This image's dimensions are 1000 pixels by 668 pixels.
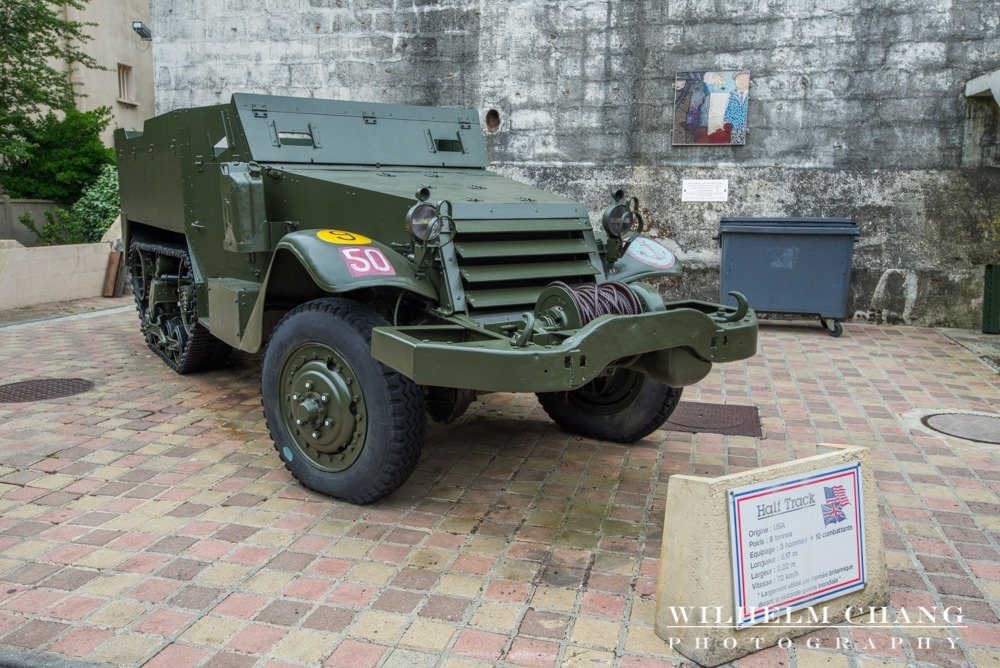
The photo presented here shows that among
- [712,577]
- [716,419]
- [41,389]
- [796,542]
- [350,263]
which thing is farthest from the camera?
[41,389]

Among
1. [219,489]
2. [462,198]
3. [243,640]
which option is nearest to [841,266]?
[462,198]

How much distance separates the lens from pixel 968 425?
5281 millimetres

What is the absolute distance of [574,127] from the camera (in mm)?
9695

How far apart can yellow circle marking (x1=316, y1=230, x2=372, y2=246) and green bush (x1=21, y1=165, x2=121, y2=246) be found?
9323 mm

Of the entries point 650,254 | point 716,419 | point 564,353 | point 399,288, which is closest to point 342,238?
point 399,288

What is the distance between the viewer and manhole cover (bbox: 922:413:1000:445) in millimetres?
5043

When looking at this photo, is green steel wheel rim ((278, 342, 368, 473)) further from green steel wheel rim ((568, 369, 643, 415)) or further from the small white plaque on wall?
the small white plaque on wall

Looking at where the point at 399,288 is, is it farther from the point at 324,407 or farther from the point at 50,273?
the point at 50,273

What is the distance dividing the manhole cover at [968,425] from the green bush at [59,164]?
11897mm

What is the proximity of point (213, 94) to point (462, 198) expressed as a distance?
7.52 meters

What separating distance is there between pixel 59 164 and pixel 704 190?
933 centimetres

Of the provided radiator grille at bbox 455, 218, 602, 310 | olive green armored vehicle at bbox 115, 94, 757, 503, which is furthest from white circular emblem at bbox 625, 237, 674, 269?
radiator grille at bbox 455, 218, 602, 310

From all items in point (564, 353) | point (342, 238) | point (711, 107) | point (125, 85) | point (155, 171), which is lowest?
point (564, 353)

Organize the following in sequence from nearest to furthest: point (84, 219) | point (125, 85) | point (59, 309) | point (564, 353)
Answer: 1. point (564, 353)
2. point (59, 309)
3. point (84, 219)
4. point (125, 85)
